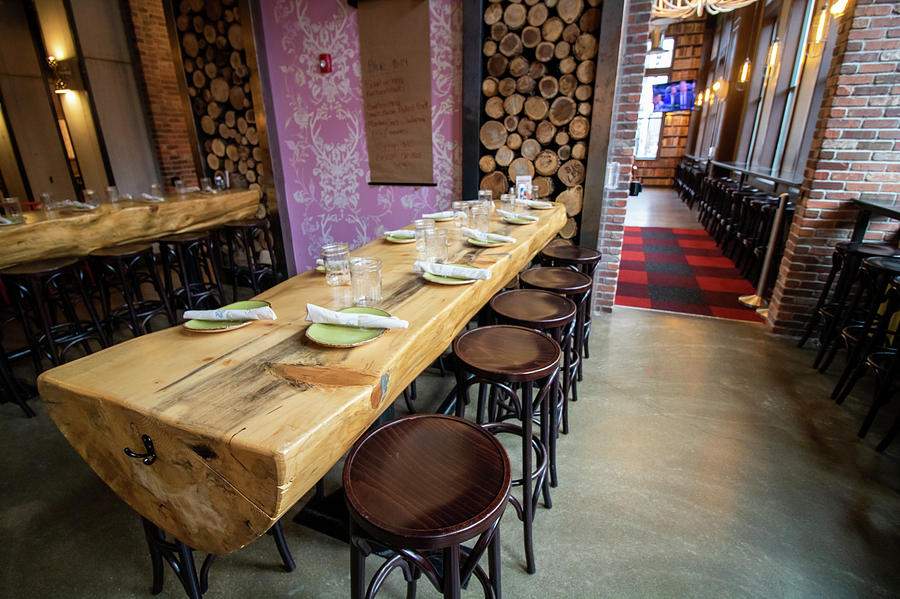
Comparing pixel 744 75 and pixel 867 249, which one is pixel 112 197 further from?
pixel 744 75

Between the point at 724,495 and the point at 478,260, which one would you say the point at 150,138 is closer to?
the point at 478,260

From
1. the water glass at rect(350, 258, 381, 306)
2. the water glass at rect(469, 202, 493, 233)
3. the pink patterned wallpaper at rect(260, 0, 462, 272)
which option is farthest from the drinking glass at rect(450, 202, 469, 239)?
the pink patterned wallpaper at rect(260, 0, 462, 272)

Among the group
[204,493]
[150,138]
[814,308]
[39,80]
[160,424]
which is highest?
[39,80]

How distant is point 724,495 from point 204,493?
1983mm

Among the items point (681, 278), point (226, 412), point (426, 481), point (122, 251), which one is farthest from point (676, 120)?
point (226, 412)

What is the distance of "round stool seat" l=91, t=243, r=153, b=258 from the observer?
281 cm

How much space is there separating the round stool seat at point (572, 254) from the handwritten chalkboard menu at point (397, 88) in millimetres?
1427

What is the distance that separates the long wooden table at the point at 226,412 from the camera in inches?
31.8

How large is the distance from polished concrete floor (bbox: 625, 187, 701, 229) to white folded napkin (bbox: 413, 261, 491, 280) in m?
5.44

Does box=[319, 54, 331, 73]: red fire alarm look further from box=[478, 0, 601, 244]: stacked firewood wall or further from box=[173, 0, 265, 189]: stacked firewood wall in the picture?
box=[478, 0, 601, 244]: stacked firewood wall

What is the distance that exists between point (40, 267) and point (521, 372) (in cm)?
288

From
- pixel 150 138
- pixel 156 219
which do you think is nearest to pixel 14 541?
pixel 156 219

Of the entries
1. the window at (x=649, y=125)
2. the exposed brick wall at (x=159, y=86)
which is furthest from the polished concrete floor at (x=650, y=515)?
the window at (x=649, y=125)

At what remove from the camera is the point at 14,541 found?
1.64 metres
